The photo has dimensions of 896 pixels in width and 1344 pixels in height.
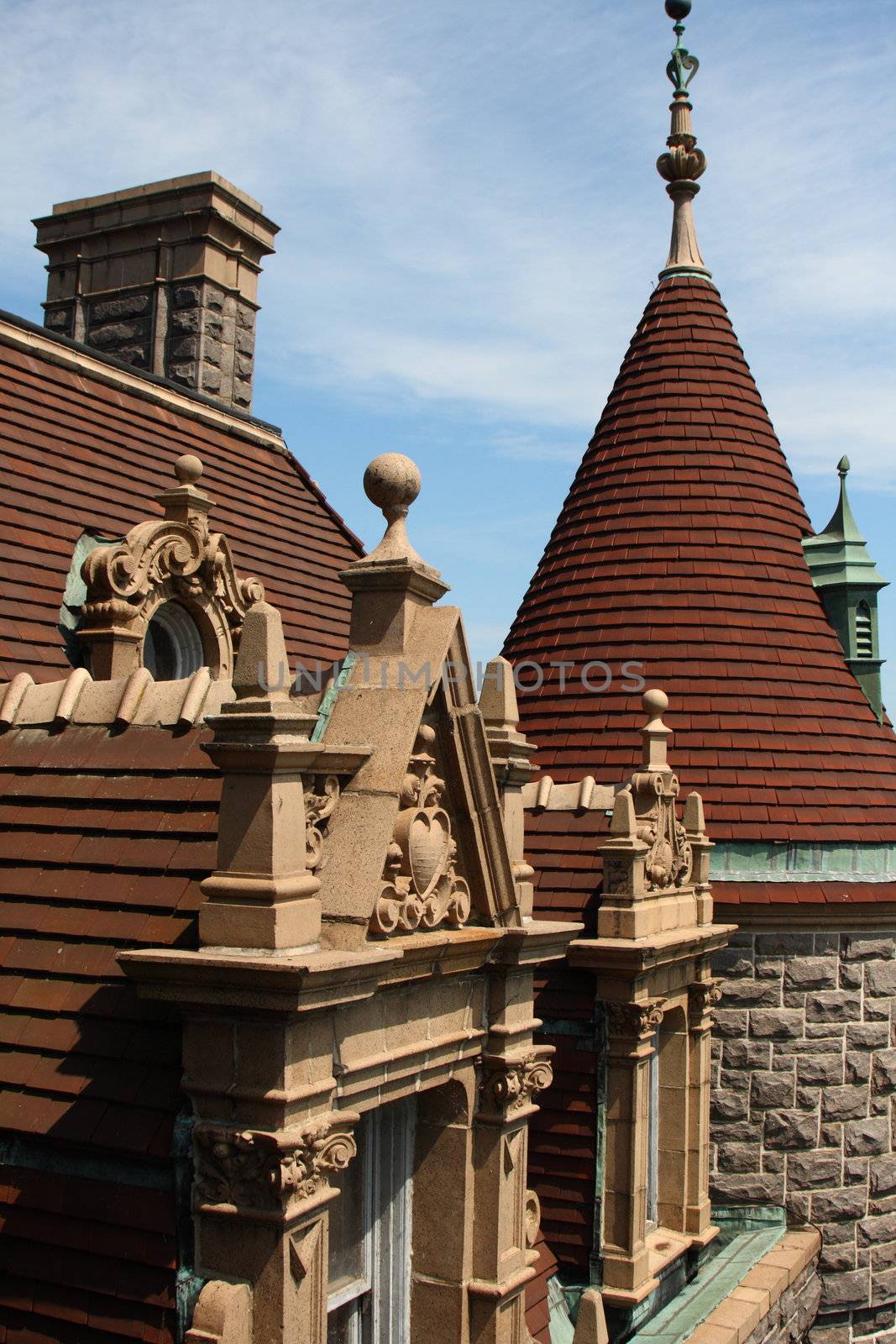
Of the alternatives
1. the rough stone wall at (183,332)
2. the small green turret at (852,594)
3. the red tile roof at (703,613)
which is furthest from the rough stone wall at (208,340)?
the small green turret at (852,594)

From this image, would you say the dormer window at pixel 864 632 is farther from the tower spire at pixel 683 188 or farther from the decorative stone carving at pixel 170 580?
the decorative stone carving at pixel 170 580

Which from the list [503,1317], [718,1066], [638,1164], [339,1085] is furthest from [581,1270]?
[339,1085]

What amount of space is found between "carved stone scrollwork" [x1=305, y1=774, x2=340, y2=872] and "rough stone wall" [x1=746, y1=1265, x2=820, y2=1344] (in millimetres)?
5821

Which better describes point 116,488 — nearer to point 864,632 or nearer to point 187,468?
point 187,468

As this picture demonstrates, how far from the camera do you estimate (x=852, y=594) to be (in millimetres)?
12758

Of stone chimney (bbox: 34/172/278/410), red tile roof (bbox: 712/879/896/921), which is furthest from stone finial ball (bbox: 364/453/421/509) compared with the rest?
stone chimney (bbox: 34/172/278/410)

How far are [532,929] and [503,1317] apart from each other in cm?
159

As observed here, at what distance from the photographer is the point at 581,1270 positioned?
8.84 metres

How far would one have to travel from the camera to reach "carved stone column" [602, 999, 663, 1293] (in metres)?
8.75

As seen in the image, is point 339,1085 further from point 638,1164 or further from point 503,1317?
point 638,1164

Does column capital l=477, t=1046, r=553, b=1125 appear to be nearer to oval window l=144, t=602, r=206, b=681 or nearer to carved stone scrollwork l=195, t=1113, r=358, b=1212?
carved stone scrollwork l=195, t=1113, r=358, b=1212

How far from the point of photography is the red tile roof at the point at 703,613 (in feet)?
36.7

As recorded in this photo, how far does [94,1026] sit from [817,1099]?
735 centimetres

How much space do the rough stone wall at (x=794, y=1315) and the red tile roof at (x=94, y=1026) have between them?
564cm
